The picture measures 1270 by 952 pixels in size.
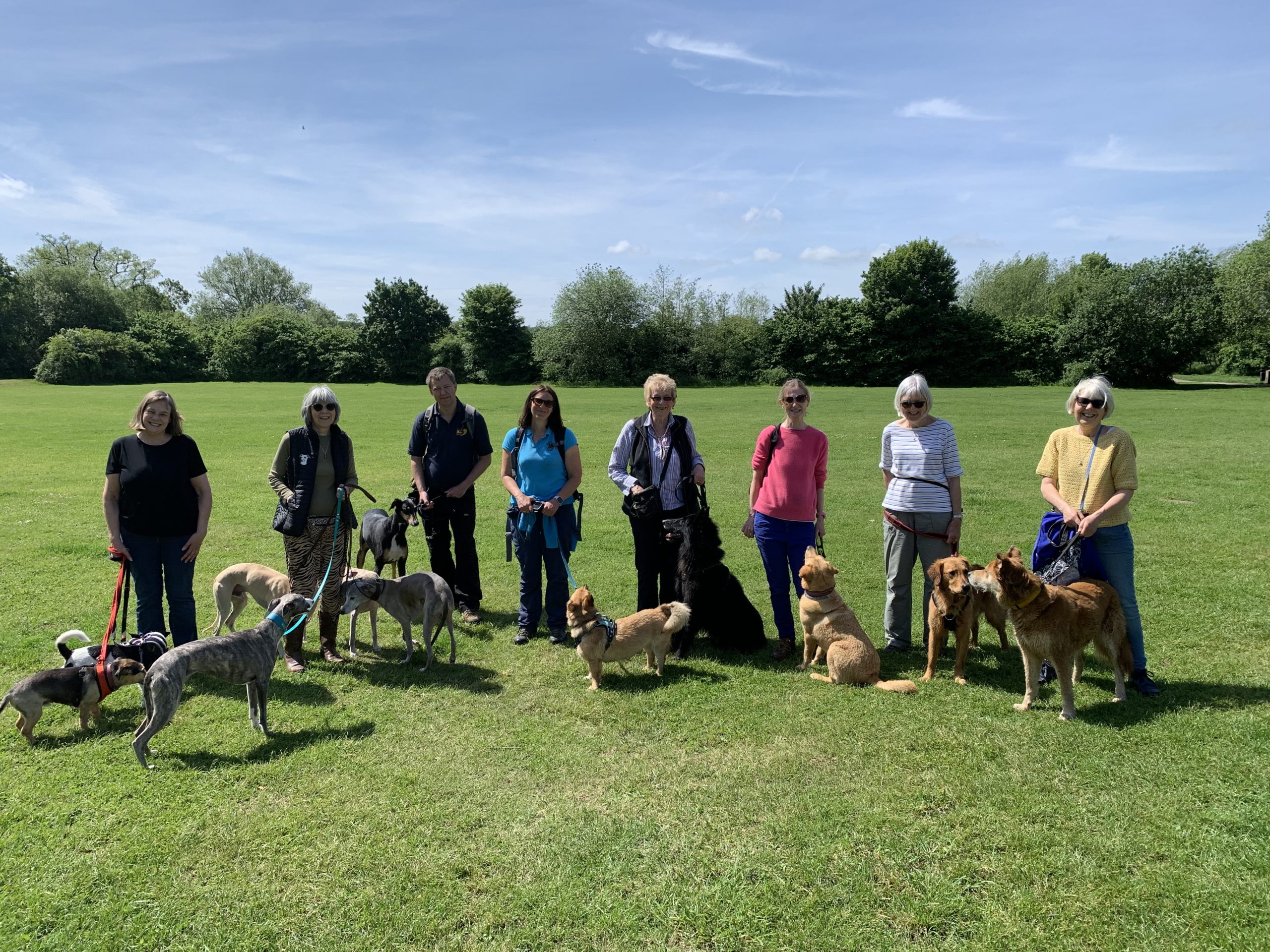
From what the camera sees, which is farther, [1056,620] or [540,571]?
[540,571]

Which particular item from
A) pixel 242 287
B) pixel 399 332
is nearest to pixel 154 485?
pixel 399 332

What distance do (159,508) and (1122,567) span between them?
7311 mm

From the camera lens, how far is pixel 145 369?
197 ft

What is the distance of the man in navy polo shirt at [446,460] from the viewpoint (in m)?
7.00

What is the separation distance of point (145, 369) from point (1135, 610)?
71976mm

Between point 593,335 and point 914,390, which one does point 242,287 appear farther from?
point 914,390

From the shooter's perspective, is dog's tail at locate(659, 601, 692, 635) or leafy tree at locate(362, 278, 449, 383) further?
leafy tree at locate(362, 278, 449, 383)

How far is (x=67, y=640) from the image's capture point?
528cm

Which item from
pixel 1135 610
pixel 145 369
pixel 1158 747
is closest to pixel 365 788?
pixel 1158 747

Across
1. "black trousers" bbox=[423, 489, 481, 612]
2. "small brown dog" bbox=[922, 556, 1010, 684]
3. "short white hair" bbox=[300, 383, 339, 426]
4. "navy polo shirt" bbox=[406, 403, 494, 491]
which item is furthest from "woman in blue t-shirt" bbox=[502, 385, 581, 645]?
"small brown dog" bbox=[922, 556, 1010, 684]

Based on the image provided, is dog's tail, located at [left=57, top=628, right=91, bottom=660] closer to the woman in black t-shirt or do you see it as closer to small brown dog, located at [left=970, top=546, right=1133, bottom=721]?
the woman in black t-shirt

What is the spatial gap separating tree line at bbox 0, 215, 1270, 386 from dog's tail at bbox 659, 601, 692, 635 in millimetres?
51825

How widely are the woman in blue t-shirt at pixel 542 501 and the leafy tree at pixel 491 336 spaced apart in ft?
182

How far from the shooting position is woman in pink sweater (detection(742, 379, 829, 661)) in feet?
19.8
